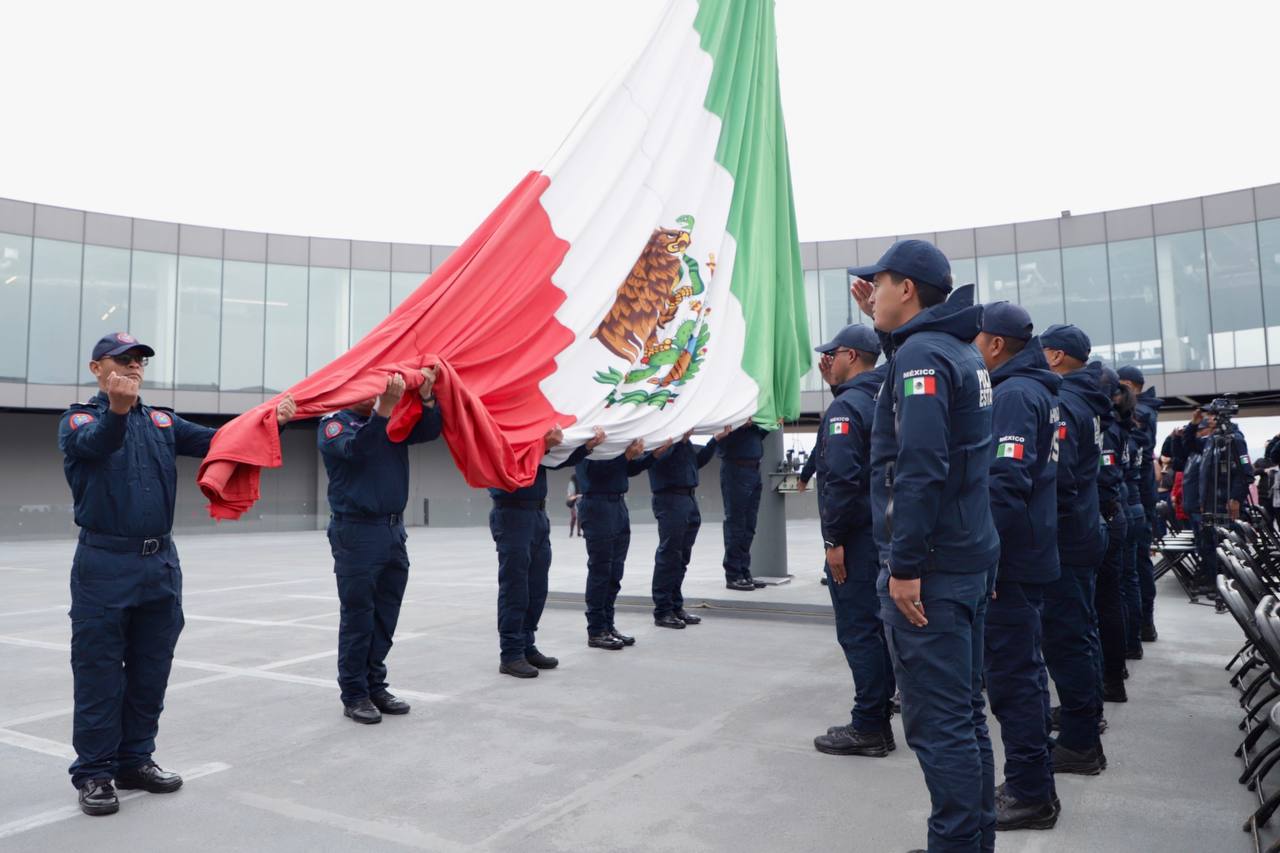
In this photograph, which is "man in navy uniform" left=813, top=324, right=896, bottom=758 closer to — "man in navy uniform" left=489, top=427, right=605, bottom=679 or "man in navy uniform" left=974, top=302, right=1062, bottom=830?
"man in navy uniform" left=974, top=302, right=1062, bottom=830

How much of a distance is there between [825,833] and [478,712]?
7.29 feet

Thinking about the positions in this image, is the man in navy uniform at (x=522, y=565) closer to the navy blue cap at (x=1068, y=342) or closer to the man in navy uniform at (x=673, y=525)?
the man in navy uniform at (x=673, y=525)

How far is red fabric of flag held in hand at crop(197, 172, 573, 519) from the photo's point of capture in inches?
175

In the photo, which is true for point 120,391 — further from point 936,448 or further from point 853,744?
point 853,744

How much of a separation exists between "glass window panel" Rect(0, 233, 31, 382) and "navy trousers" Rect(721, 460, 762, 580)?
2164cm

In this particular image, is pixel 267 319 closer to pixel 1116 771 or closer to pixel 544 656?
pixel 544 656

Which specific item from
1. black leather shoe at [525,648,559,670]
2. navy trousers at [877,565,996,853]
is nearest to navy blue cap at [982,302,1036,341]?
navy trousers at [877,565,996,853]

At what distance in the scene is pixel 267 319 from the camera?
2595 cm

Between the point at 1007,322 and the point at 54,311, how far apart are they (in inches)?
1022

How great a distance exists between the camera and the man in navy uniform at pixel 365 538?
4.61 meters

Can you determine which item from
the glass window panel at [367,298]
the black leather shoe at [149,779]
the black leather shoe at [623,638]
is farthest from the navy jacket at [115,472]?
the glass window panel at [367,298]

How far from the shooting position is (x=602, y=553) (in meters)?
6.47

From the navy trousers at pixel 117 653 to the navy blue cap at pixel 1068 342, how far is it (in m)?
4.24

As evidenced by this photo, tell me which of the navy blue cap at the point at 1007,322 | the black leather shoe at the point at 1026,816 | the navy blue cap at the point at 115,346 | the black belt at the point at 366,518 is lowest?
the black leather shoe at the point at 1026,816
